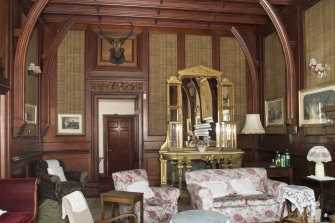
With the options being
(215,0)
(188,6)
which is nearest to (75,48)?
(188,6)

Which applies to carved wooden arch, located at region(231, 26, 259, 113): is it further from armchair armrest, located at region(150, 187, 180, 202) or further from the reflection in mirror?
armchair armrest, located at region(150, 187, 180, 202)

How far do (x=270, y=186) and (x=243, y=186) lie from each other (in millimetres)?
A: 413

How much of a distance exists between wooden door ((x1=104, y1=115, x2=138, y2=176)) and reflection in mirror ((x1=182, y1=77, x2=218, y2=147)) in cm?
361

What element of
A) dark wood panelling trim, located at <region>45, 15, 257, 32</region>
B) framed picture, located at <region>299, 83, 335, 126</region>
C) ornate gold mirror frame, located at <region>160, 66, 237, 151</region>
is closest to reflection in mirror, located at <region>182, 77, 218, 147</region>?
ornate gold mirror frame, located at <region>160, 66, 237, 151</region>

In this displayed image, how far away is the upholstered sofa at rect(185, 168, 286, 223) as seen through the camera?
487cm

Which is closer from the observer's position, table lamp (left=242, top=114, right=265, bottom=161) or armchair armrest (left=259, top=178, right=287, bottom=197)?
armchair armrest (left=259, top=178, right=287, bottom=197)

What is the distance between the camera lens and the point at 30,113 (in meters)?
6.46

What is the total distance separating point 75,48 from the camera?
7750 mm

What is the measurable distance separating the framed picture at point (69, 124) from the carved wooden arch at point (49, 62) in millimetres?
346

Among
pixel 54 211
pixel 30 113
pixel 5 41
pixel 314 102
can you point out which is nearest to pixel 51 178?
pixel 54 211

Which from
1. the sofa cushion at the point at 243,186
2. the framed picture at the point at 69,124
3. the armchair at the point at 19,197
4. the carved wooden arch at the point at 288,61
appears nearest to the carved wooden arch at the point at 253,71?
the carved wooden arch at the point at 288,61

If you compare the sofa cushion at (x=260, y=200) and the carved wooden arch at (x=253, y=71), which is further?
the carved wooden arch at (x=253, y=71)

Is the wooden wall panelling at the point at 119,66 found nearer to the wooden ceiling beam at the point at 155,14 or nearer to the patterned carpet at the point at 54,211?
the wooden ceiling beam at the point at 155,14

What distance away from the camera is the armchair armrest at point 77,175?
6.54 meters
